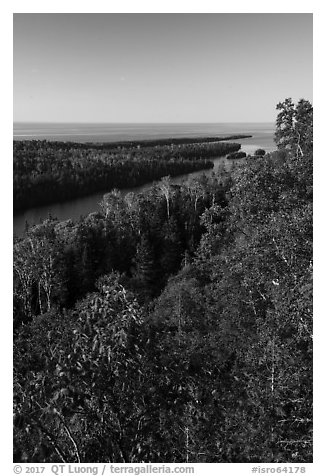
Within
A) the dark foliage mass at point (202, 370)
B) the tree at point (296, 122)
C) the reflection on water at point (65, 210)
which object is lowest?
the dark foliage mass at point (202, 370)

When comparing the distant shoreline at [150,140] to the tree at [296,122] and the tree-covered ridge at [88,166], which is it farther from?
the tree at [296,122]

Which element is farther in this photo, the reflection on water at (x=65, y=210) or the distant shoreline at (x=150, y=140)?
the reflection on water at (x=65, y=210)

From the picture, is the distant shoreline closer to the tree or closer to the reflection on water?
the reflection on water

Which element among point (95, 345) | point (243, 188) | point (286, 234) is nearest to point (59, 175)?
point (243, 188)

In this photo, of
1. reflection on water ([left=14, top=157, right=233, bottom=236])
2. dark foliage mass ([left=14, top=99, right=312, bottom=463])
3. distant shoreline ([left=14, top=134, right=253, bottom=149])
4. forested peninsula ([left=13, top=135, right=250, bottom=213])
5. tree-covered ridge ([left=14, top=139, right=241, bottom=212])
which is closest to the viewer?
dark foliage mass ([left=14, top=99, right=312, bottom=463])

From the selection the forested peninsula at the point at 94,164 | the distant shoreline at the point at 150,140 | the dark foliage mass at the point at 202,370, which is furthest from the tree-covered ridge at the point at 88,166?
the dark foliage mass at the point at 202,370

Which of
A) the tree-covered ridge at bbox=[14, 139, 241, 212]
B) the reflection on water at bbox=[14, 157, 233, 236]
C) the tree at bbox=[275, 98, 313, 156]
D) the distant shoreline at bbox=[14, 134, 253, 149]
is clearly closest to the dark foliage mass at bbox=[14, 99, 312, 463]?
the tree at bbox=[275, 98, 313, 156]

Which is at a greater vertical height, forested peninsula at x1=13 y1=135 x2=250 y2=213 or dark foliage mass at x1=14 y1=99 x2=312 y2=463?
forested peninsula at x1=13 y1=135 x2=250 y2=213

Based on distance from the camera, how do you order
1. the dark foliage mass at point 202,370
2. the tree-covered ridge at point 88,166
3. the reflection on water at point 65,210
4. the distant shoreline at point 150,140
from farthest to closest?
the reflection on water at point 65,210 < the distant shoreline at point 150,140 < the tree-covered ridge at point 88,166 < the dark foliage mass at point 202,370
